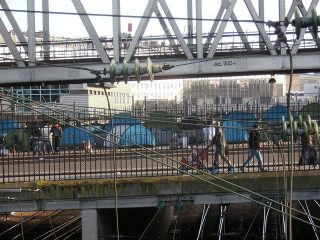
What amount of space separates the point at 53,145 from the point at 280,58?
7.92 metres

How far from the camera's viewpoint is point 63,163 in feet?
46.6

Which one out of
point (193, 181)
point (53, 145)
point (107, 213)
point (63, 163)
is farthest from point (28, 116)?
point (193, 181)

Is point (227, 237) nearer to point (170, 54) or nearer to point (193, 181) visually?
point (193, 181)

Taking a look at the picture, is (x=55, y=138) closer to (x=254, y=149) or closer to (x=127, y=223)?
(x=127, y=223)

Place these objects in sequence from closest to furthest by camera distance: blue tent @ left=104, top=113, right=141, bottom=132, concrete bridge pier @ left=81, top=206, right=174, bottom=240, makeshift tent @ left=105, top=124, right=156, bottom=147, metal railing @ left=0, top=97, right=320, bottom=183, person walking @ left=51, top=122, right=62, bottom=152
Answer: blue tent @ left=104, top=113, right=141, bottom=132 → concrete bridge pier @ left=81, top=206, right=174, bottom=240 → metal railing @ left=0, top=97, right=320, bottom=183 → makeshift tent @ left=105, top=124, right=156, bottom=147 → person walking @ left=51, top=122, right=62, bottom=152

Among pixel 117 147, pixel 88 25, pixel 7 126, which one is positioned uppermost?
pixel 88 25

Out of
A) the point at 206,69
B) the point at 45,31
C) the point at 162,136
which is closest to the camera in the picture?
the point at 162,136

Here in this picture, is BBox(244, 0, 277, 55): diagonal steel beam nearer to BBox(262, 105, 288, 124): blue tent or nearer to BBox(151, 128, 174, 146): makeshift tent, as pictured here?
BBox(262, 105, 288, 124): blue tent

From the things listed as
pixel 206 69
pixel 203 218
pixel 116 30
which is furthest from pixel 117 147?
pixel 206 69

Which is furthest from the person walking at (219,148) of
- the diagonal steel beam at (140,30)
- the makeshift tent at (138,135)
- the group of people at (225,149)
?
the diagonal steel beam at (140,30)

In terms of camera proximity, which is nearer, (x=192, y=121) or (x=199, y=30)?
(x=192, y=121)

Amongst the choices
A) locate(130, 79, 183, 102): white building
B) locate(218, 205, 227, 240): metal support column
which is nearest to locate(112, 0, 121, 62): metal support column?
locate(218, 205, 227, 240): metal support column

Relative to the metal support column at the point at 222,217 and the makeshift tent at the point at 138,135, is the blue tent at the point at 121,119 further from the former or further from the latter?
the metal support column at the point at 222,217

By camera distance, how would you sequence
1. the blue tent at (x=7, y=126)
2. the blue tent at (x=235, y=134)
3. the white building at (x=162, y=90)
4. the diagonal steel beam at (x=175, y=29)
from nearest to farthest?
the blue tent at (x=7, y=126)
the blue tent at (x=235, y=134)
the diagonal steel beam at (x=175, y=29)
the white building at (x=162, y=90)
